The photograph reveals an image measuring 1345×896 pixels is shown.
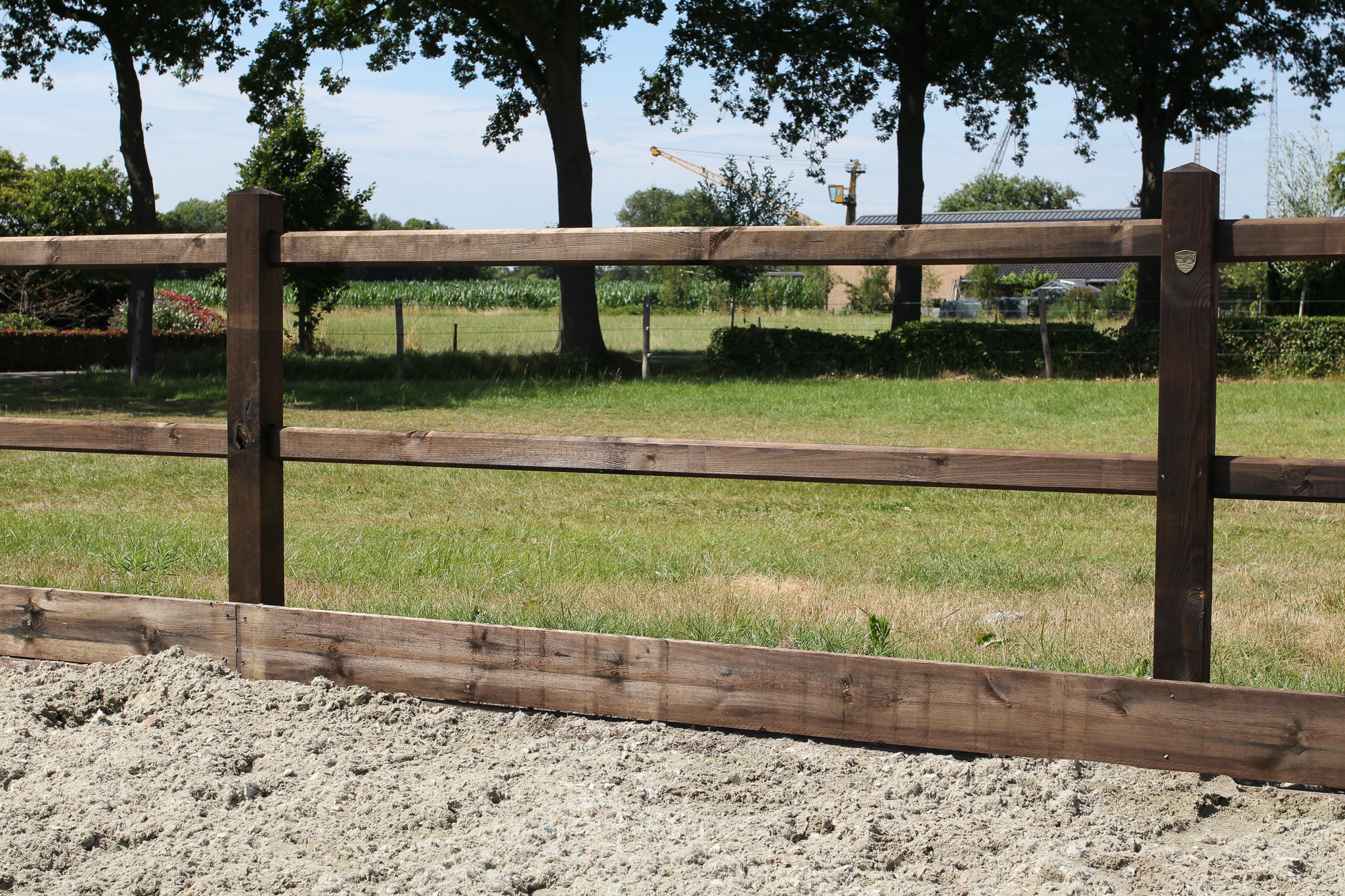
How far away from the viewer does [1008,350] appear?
860 inches

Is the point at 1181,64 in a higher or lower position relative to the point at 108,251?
higher

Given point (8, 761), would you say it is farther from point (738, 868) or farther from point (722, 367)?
point (722, 367)

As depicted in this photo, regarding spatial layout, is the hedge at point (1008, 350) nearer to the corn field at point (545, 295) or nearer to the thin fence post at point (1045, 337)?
the thin fence post at point (1045, 337)

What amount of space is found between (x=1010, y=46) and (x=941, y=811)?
86.9ft

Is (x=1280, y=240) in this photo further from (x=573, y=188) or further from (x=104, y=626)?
(x=573, y=188)

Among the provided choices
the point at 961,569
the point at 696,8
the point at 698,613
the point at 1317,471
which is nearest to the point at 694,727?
the point at 698,613

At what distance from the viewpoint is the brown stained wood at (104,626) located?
134 inches

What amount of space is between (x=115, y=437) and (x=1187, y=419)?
3238mm

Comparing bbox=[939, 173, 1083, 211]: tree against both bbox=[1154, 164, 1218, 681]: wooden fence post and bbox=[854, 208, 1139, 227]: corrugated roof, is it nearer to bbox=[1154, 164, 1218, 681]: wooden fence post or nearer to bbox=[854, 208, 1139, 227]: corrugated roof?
bbox=[854, 208, 1139, 227]: corrugated roof

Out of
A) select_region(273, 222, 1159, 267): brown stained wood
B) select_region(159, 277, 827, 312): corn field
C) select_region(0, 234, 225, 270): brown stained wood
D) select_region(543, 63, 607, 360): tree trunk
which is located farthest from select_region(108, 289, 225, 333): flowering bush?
select_region(273, 222, 1159, 267): brown stained wood

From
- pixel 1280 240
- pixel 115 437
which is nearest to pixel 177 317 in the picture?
pixel 115 437

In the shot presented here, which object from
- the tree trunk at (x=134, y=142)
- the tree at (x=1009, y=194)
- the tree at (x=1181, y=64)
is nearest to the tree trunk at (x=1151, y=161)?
the tree at (x=1181, y=64)

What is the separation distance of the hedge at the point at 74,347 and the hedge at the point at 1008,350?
11321 millimetres

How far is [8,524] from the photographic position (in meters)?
6.47
